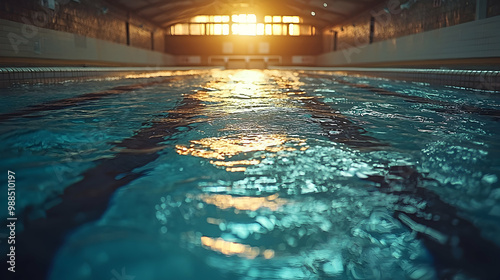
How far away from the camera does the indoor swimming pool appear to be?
2.99 feet

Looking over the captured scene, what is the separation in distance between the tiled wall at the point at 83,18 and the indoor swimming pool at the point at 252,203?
8.31 meters

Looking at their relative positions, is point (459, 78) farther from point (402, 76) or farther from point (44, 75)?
point (44, 75)

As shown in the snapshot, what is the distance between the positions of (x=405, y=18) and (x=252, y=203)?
13727 mm

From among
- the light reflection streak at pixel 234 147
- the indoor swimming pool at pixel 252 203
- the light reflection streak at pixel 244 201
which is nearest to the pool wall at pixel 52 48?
the indoor swimming pool at pixel 252 203

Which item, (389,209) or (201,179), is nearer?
(389,209)

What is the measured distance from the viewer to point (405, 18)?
12648 millimetres

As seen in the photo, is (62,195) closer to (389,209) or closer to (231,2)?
(389,209)

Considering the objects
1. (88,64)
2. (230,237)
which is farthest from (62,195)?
(88,64)

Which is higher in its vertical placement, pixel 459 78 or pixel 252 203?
pixel 459 78

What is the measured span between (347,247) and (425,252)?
22 cm

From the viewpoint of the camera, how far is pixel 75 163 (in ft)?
5.42

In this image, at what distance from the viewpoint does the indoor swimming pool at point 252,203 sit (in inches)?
35.9

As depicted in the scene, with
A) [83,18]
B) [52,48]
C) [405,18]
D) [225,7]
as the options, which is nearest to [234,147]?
[52,48]

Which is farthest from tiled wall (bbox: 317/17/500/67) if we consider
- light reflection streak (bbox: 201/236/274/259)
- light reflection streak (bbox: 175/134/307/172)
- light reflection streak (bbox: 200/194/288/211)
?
light reflection streak (bbox: 201/236/274/259)
